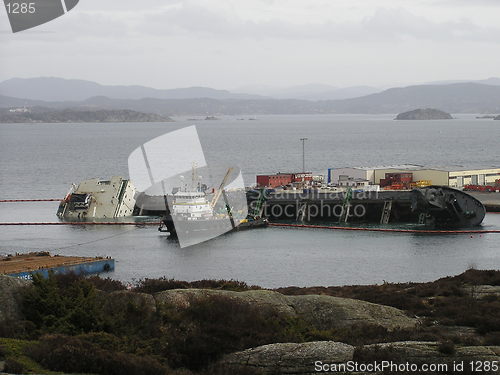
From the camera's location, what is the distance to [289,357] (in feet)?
39.7

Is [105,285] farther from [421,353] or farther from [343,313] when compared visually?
[421,353]

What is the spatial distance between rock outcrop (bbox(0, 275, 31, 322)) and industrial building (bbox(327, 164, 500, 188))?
4587 centimetres

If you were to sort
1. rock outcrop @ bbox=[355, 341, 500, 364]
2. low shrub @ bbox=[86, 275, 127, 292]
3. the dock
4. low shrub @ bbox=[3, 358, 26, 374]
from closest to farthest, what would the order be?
1. low shrub @ bbox=[3, 358, 26, 374]
2. rock outcrop @ bbox=[355, 341, 500, 364]
3. low shrub @ bbox=[86, 275, 127, 292]
4. the dock

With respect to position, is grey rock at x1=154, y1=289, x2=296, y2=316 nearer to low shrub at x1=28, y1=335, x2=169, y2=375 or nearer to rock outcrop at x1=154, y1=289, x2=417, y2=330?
rock outcrop at x1=154, y1=289, x2=417, y2=330

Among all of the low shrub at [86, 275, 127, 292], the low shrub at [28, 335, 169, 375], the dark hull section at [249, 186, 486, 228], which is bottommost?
the dark hull section at [249, 186, 486, 228]

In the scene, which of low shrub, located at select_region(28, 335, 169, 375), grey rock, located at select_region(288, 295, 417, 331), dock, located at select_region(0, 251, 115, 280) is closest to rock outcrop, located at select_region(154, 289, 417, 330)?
grey rock, located at select_region(288, 295, 417, 331)

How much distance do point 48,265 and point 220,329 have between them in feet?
60.2

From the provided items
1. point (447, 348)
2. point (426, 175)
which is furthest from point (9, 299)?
point (426, 175)

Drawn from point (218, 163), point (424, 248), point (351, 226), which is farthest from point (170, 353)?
point (218, 163)

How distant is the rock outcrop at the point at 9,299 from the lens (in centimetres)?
1428

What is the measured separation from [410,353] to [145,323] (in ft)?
14.1

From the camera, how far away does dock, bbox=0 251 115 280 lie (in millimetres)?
29094

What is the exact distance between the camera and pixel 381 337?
1392 cm

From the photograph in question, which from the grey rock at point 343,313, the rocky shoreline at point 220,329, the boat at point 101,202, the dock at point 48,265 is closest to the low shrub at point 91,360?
the rocky shoreline at point 220,329
